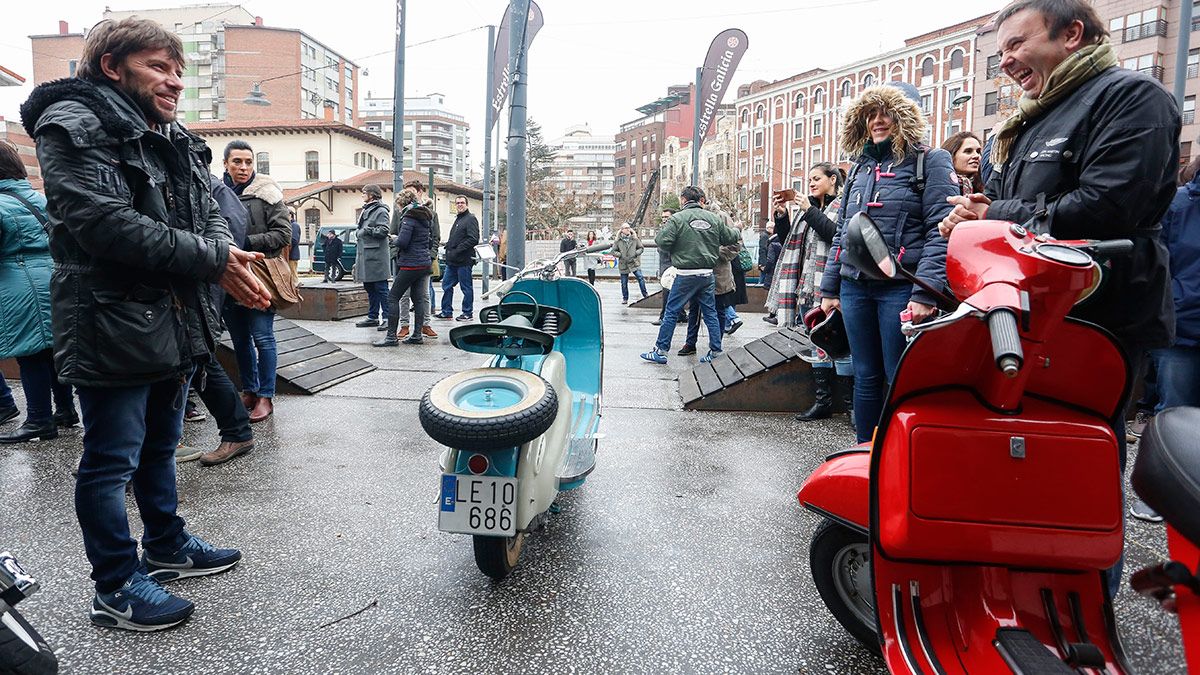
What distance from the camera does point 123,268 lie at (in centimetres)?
230

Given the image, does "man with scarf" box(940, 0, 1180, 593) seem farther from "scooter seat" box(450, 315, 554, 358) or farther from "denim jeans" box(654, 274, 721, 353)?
"denim jeans" box(654, 274, 721, 353)

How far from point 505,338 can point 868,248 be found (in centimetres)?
151

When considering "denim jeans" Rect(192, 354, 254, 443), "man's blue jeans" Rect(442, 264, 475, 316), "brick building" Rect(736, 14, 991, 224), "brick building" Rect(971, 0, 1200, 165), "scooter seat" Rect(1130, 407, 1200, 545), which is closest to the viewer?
"scooter seat" Rect(1130, 407, 1200, 545)

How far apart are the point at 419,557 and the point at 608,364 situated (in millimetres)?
4838

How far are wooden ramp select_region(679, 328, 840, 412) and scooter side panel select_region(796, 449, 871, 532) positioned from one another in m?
3.33

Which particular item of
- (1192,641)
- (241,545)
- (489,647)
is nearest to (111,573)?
(241,545)

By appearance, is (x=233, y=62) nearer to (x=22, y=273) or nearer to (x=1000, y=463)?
(x=22, y=273)

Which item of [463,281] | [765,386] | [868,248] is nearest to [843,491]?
[868,248]

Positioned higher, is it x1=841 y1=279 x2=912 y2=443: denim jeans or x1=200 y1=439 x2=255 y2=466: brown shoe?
x1=841 y1=279 x2=912 y2=443: denim jeans

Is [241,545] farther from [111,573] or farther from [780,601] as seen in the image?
[780,601]

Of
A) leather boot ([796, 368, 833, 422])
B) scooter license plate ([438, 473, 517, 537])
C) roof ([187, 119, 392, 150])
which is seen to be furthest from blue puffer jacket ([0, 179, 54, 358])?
roof ([187, 119, 392, 150])

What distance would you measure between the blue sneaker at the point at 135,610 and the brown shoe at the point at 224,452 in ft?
5.85

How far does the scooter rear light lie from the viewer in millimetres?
2475

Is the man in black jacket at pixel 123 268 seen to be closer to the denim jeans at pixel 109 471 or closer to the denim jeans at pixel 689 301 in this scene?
the denim jeans at pixel 109 471
